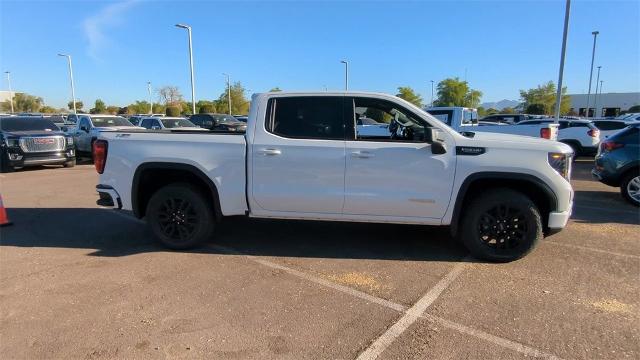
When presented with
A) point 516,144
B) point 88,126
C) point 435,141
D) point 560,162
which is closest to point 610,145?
point 560,162

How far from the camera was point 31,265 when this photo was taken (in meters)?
4.82

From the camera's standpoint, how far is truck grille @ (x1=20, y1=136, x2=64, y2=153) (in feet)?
42.4

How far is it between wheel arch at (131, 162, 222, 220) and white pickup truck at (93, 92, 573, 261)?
0.02 meters

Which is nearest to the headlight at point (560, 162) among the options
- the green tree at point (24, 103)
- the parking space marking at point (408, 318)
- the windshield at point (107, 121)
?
the parking space marking at point (408, 318)

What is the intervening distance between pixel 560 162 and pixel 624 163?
4732 mm

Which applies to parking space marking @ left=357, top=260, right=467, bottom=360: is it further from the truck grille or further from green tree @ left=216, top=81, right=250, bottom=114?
green tree @ left=216, top=81, right=250, bottom=114

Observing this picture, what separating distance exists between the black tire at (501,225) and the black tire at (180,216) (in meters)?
3.04

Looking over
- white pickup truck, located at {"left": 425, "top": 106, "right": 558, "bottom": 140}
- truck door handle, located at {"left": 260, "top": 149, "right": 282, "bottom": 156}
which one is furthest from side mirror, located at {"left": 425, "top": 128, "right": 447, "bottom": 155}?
white pickup truck, located at {"left": 425, "top": 106, "right": 558, "bottom": 140}

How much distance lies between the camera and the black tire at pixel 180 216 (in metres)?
5.20

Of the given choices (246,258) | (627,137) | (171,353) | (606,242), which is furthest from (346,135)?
(627,137)

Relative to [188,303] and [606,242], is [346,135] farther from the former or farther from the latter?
[606,242]

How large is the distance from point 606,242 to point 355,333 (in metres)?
4.18

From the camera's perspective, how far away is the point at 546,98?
64.5 metres

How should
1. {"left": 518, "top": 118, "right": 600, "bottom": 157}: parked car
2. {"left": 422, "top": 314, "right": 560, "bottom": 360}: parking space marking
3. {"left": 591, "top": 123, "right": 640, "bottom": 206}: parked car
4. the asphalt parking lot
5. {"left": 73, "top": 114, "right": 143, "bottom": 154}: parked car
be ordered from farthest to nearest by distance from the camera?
{"left": 73, "top": 114, "right": 143, "bottom": 154}: parked car → {"left": 518, "top": 118, "right": 600, "bottom": 157}: parked car → {"left": 591, "top": 123, "right": 640, "bottom": 206}: parked car → the asphalt parking lot → {"left": 422, "top": 314, "right": 560, "bottom": 360}: parking space marking
